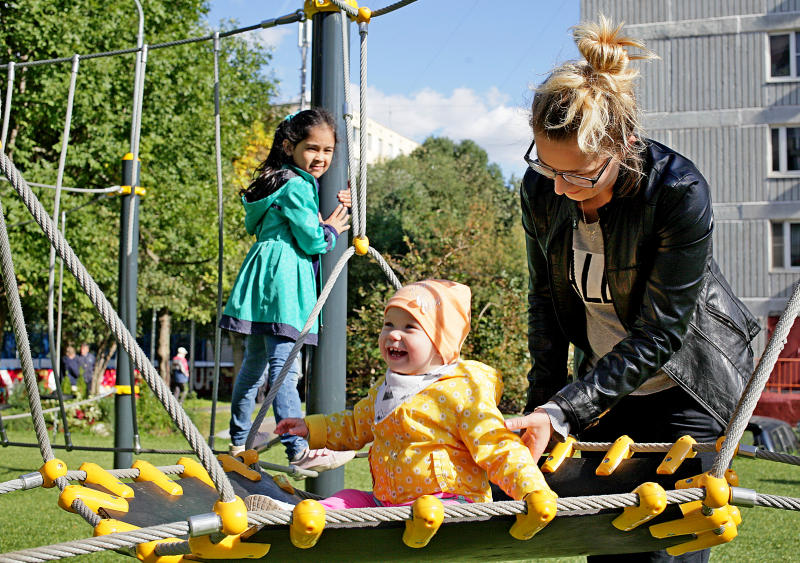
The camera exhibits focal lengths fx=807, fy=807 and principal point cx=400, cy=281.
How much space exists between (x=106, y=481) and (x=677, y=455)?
4.22 feet

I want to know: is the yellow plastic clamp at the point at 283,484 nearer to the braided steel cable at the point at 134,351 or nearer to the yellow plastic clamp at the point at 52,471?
the yellow plastic clamp at the point at 52,471

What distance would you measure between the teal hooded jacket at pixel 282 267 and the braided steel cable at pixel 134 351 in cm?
159

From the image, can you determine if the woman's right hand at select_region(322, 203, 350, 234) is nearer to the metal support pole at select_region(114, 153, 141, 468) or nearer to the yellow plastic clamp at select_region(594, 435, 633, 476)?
the yellow plastic clamp at select_region(594, 435, 633, 476)

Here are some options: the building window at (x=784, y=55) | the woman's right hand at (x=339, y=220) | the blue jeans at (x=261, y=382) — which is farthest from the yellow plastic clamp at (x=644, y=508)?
the building window at (x=784, y=55)

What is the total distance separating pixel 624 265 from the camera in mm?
1780

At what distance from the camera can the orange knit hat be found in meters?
1.97

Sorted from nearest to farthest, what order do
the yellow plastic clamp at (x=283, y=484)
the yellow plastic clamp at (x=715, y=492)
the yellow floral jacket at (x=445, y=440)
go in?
the yellow plastic clamp at (x=715, y=492) < the yellow floral jacket at (x=445, y=440) < the yellow plastic clamp at (x=283, y=484)

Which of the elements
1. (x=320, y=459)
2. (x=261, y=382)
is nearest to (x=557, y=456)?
(x=320, y=459)

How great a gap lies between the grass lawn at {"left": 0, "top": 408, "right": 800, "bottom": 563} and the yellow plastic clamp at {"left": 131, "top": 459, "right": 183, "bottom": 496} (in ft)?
6.13

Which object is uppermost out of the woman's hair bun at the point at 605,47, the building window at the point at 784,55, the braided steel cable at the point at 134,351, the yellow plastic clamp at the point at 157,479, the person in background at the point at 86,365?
the building window at the point at 784,55

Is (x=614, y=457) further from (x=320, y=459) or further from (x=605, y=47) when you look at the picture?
(x=320, y=459)

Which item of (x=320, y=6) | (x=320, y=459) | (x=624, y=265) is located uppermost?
(x=320, y=6)

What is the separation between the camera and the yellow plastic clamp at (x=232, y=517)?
1.32 meters

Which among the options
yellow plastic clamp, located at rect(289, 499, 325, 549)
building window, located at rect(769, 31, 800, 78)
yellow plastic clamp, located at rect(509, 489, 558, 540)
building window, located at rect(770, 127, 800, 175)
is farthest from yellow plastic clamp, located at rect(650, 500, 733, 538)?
building window, located at rect(769, 31, 800, 78)
